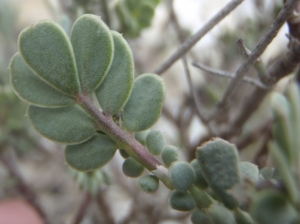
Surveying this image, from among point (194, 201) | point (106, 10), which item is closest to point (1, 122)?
point (106, 10)

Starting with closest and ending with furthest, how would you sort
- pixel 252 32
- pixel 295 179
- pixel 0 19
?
pixel 295 179
pixel 252 32
pixel 0 19

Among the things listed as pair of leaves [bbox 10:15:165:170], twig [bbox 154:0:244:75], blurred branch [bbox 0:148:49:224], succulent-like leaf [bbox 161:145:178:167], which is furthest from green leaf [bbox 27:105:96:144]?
blurred branch [bbox 0:148:49:224]

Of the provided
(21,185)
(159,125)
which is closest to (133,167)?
(21,185)

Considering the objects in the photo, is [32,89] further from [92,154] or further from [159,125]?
[159,125]

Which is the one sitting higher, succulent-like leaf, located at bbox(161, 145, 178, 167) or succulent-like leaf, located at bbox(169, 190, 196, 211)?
succulent-like leaf, located at bbox(161, 145, 178, 167)

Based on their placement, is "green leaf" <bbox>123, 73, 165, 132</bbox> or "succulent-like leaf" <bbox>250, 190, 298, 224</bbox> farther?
"green leaf" <bbox>123, 73, 165, 132</bbox>

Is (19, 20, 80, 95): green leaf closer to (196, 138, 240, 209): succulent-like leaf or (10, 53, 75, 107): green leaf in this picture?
(10, 53, 75, 107): green leaf

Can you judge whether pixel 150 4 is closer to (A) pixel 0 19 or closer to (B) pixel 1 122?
(B) pixel 1 122

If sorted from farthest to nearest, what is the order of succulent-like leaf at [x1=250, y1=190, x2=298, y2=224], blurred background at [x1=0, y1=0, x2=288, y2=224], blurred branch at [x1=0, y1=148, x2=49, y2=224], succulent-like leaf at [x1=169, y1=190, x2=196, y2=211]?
blurred branch at [x1=0, y1=148, x2=49, y2=224]
blurred background at [x1=0, y1=0, x2=288, y2=224]
succulent-like leaf at [x1=169, y1=190, x2=196, y2=211]
succulent-like leaf at [x1=250, y1=190, x2=298, y2=224]
